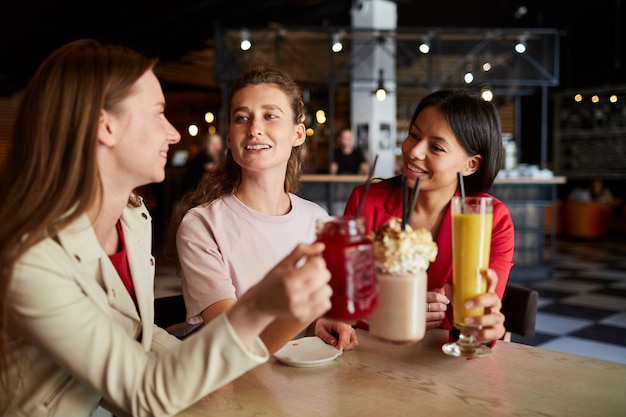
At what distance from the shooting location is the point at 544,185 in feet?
22.7

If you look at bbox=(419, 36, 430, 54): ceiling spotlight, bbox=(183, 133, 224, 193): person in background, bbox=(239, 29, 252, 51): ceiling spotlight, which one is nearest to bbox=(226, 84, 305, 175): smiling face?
bbox=(183, 133, 224, 193): person in background

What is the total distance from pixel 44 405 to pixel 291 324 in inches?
19.4

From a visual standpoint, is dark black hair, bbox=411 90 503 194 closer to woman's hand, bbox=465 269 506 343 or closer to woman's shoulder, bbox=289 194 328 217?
woman's shoulder, bbox=289 194 328 217

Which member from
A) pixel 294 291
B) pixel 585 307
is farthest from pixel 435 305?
pixel 585 307

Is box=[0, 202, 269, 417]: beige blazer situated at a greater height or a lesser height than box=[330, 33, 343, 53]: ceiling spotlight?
lesser

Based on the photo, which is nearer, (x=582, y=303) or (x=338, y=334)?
(x=338, y=334)

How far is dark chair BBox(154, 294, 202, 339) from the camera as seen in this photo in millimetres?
1764

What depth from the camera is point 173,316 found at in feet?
5.92

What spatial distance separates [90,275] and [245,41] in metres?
6.65

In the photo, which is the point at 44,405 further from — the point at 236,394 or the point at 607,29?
the point at 607,29

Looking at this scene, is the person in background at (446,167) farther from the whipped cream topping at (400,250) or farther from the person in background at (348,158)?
the person in background at (348,158)

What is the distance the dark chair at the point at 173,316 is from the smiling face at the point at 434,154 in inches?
32.5

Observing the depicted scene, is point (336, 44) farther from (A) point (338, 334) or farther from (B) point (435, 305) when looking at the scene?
(A) point (338, 334)

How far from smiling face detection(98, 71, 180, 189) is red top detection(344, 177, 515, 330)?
2.20 ft
